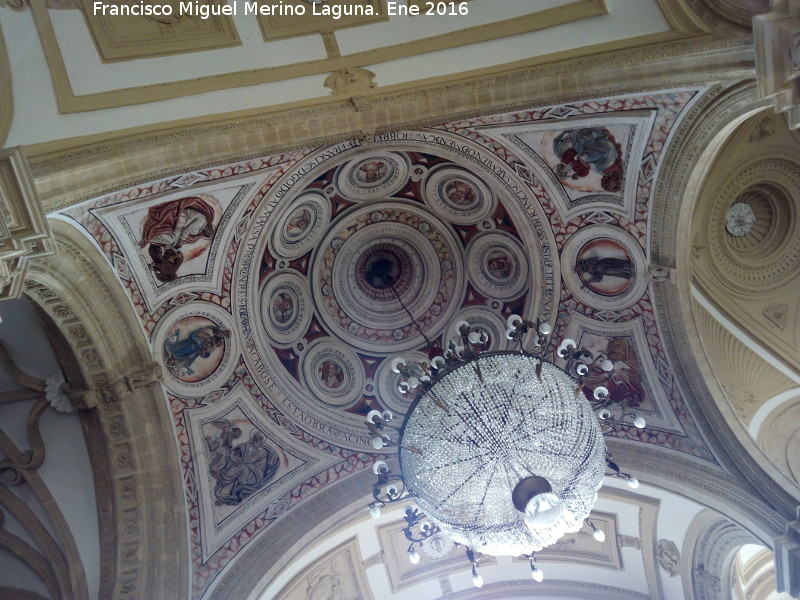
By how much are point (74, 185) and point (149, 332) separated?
240 centimetres

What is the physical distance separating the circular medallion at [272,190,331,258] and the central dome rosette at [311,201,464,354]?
1.21ft

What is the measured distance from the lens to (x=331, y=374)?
→ 946cm

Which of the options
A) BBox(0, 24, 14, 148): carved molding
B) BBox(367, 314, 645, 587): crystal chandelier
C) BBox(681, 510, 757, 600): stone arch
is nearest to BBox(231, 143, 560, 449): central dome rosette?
BBox(0, 24, 14, 148): carved molding

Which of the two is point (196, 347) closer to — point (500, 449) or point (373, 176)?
point (373, 176)

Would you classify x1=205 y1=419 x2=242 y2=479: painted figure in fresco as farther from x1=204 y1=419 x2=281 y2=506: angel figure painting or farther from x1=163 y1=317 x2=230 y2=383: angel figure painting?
x1=163 y1=317 x2=230 y2=383: angel figure painting

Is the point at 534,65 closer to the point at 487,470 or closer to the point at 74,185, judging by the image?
the point at 487,470

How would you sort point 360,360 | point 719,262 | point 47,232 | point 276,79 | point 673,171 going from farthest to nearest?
point 360,360 → point 719,262 → point 673,171 → point 276,79 → point 47,232

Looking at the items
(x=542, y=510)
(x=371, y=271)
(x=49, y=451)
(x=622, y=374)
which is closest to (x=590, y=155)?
(x=622, y=374)

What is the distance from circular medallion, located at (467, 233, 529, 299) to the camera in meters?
9.01

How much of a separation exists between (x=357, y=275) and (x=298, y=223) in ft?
4.90

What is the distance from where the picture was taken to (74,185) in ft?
17.9

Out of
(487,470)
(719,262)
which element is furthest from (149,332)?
(719,262)

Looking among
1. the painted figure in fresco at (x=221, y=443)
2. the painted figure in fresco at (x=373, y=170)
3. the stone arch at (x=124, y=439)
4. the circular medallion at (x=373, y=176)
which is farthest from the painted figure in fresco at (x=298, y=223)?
the painted figure in fresco at (x=221, y=443)

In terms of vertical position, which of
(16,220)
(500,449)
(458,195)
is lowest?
(500,449)
